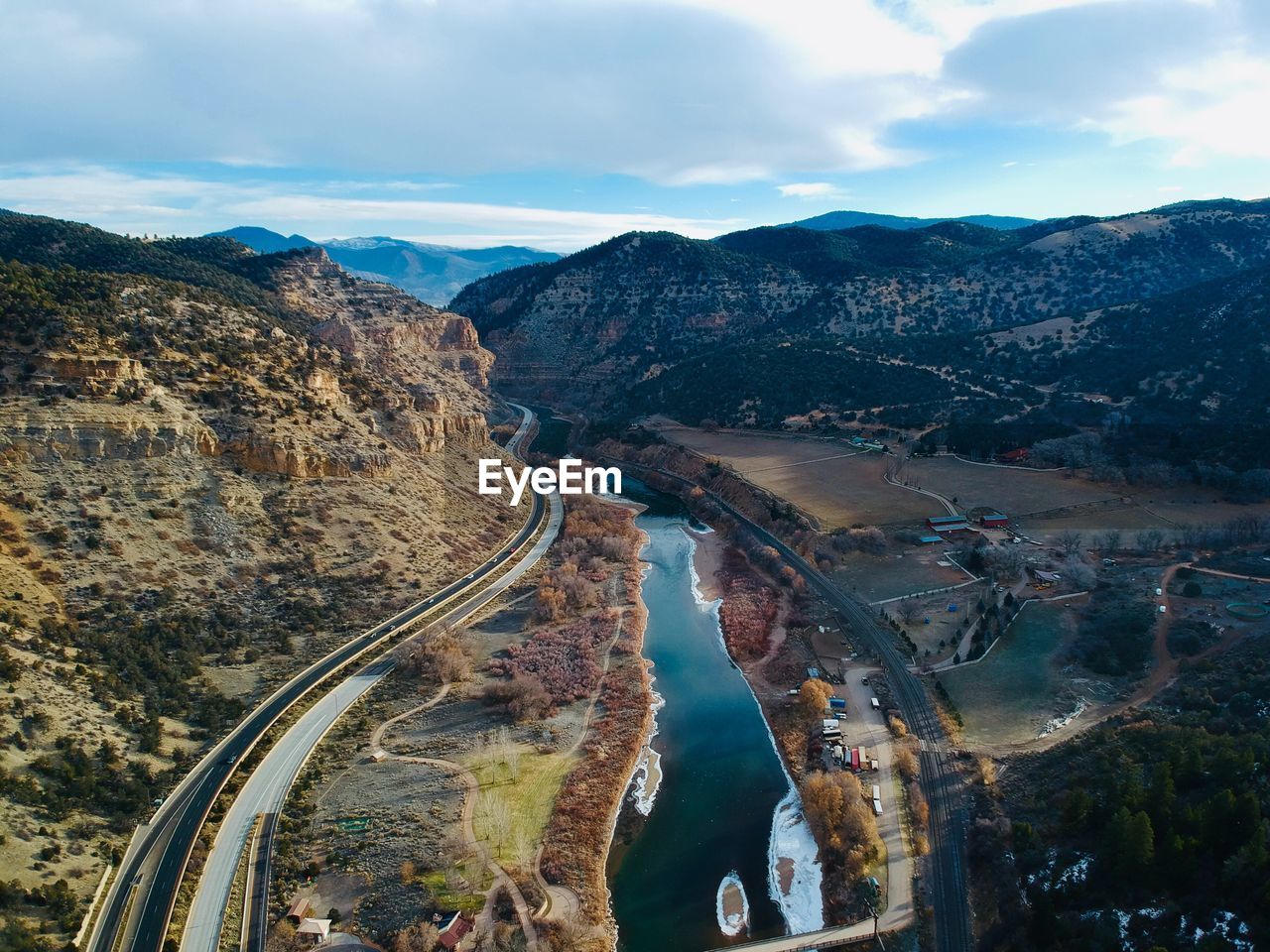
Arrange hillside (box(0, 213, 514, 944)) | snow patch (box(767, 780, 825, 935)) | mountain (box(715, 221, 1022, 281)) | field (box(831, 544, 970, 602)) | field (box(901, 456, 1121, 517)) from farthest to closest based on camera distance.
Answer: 1. mountain (box(715, 221, 1022, 281))
2. field (box(901, 456, 1121, 517))
3. field (box(831, 544, 970, 602))
4. hillside (box(0, 213, 514, 944))
5. snow patch (box(767, 780, 825, 935))

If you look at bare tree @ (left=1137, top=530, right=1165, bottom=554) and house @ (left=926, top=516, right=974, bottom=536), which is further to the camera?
house @ (left=926, top=516, right=974, bottom=536)

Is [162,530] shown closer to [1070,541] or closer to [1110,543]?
[1070,541]

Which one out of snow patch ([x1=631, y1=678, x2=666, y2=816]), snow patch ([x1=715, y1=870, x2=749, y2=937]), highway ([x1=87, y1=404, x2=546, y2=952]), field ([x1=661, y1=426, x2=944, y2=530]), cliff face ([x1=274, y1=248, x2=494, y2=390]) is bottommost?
snow patch ([x1=715, y1=870, x2=749, y2=937])

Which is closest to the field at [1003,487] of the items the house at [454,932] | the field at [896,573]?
the field at [896,573]

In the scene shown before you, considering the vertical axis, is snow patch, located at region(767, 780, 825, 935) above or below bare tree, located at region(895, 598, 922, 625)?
below

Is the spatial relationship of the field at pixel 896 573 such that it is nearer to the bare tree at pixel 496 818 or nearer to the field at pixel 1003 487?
the field at pixel 1003 487

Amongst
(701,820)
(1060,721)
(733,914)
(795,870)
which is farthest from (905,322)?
(733,914)

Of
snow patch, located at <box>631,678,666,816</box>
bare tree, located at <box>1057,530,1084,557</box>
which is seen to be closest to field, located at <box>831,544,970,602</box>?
bare tree, located at <box>1057,530,1084,557</box>

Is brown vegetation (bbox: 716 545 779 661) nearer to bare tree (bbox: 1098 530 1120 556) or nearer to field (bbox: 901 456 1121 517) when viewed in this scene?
field (bbox: 901 456 1121 517)
